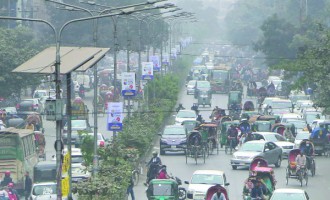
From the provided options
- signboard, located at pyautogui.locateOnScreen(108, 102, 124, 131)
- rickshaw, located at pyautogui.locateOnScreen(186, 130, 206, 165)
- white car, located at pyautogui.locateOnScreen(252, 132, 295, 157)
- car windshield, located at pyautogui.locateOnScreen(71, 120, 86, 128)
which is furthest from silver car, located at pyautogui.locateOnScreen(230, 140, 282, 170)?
car windshield, located at pyautogui.locateOnScreen(71, 120, 86, 128)

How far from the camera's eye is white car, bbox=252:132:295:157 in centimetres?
5626

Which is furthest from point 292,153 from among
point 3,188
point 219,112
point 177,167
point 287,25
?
point 287,25

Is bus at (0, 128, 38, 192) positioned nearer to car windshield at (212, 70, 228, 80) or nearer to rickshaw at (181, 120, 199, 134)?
rickshaw at (181, 120, 199, 134)

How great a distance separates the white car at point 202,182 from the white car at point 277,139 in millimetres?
13789

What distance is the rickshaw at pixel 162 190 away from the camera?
128ft

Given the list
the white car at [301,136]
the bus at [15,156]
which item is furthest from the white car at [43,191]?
the white car at [301,136]

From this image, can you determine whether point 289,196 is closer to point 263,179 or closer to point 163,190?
point 163,190

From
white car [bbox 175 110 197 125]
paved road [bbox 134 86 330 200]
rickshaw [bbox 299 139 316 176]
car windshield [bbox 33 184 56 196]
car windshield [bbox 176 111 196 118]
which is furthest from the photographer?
car windshield [bbox 176 111 196 118]

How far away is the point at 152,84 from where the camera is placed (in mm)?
77500

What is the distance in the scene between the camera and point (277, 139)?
189 feet

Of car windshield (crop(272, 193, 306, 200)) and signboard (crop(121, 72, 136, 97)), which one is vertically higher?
signboard (crop(121, 72, 136, 97))

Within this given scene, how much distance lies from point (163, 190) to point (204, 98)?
166 ft

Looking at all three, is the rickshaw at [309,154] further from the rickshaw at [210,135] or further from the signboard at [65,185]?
the signboard at [65,185]

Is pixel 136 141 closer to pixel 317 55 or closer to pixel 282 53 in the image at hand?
pixel 317 55
